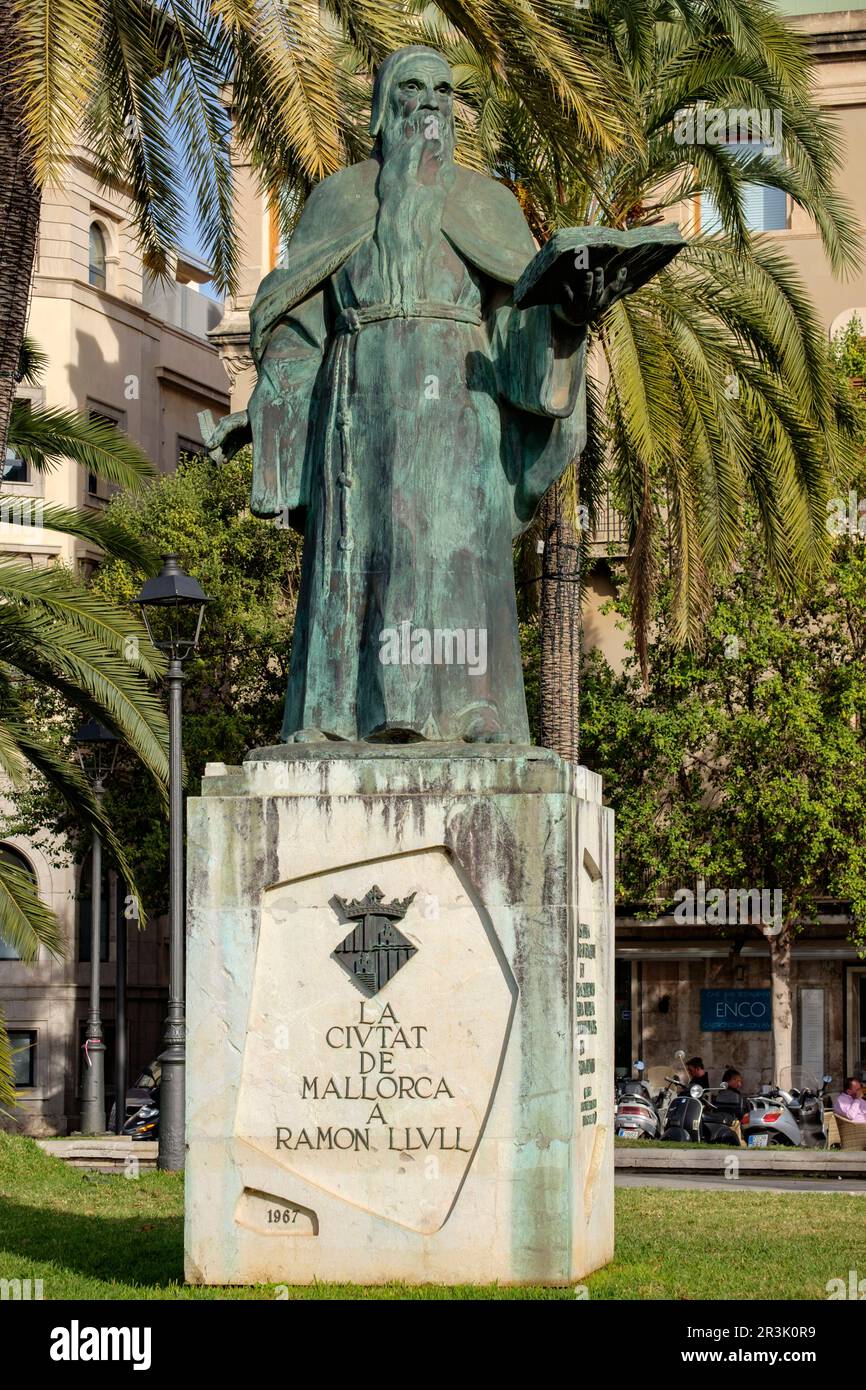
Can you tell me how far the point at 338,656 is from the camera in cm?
842

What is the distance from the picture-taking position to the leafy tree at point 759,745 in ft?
103

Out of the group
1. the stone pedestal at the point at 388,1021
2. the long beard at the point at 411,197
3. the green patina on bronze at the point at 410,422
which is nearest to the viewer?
the stone pedestal at the point at 388,1021

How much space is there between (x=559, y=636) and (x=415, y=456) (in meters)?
13.8

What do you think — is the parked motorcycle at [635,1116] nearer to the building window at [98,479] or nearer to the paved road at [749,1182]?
the paved road at [749,1182]

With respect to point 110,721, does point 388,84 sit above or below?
above

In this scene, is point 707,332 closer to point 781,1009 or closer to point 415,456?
point 415,456

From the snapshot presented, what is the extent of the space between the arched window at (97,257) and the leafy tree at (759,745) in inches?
729

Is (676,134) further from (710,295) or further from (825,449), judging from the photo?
(825,449)

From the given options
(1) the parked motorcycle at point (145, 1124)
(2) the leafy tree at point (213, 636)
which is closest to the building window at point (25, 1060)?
(2) the leafy tree at point (213, 636)

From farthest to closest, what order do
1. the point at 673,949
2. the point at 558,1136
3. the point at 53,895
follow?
1. the point at 53,895
2. the point at 673,949
3. the point at 558,1136

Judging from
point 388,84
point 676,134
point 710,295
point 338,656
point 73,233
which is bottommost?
point 338,656

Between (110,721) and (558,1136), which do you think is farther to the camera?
(110,721)

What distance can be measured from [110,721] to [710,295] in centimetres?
776

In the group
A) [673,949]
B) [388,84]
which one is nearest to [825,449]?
[388,84]
